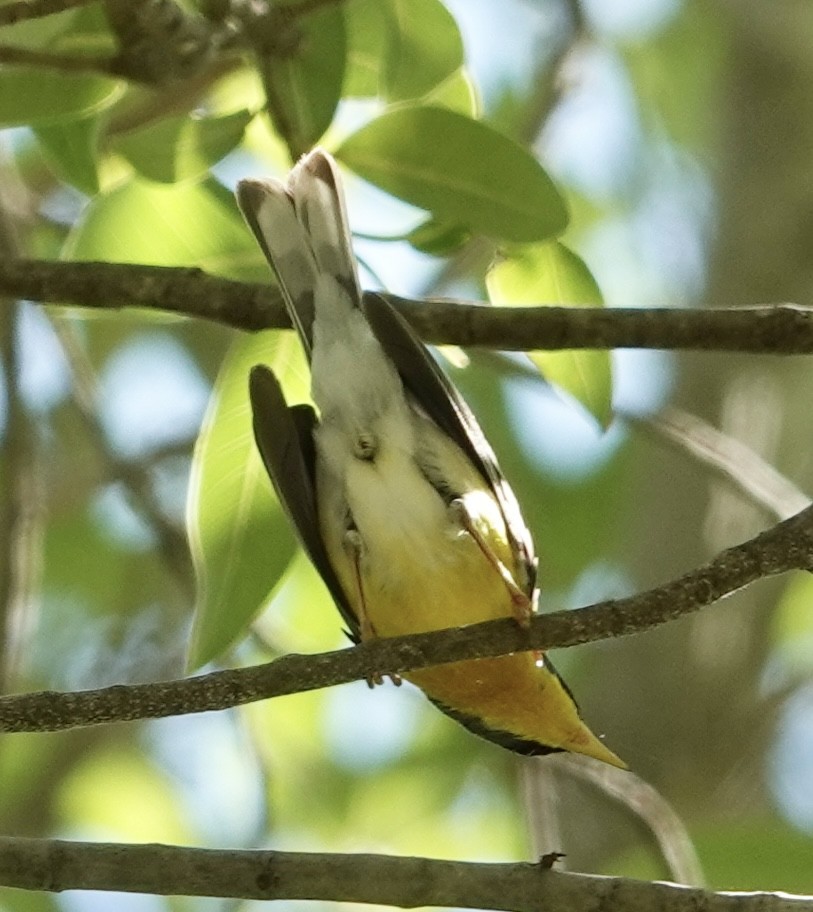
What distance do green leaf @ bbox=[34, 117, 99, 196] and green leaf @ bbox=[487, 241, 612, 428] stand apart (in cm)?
96

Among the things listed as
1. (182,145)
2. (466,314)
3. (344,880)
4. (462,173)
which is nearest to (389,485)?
(466,314)

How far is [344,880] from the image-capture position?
2318mm

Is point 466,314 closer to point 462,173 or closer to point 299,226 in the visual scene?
point 462,173

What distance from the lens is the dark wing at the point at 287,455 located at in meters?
3.24

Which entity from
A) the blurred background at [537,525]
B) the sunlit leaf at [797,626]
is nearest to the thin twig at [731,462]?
the blurred background at [537,525]

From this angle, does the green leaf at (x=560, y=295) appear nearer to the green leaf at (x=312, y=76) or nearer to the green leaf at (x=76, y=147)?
the green leaf at (x=312, y=76)

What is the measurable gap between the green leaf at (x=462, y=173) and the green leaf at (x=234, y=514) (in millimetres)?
549

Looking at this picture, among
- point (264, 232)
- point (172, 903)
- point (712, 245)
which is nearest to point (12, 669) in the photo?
point (264, 232)

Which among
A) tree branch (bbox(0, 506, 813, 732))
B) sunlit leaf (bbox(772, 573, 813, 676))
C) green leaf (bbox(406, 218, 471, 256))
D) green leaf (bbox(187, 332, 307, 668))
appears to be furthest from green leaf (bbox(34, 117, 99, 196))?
sunlit leaf (bbox(772, 573, 813, 676))

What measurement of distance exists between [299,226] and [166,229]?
335 millimetres

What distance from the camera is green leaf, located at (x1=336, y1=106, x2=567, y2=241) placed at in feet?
10.3

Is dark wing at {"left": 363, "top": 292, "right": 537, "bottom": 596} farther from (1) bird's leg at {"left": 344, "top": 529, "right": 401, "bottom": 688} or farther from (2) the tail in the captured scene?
(1) bird's leg at {"left": 344, "top": 529, "right": 401, "bottom": 688}

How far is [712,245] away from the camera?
6062 mm

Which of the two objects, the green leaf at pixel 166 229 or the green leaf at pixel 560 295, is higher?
the green leaf at pixel 166 229
